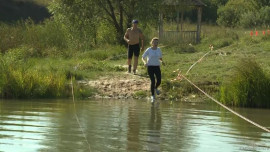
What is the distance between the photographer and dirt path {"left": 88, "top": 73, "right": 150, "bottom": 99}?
1739cm

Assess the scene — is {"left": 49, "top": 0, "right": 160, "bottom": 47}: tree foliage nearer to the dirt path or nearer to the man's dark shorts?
the man's dark shorts

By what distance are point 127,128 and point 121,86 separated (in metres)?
6.77

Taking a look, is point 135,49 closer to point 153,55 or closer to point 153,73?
point 153,73

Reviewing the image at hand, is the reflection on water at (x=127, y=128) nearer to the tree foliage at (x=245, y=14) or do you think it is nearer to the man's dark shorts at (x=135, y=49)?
the man's dark shorts at (x=135, y=49)

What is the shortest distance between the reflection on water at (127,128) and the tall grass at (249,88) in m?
0.53

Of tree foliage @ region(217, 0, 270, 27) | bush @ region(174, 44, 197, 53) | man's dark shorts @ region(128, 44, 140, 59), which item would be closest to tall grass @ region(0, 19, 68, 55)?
bush @ region(174, 44, 197, 53)

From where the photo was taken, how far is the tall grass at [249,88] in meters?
15.4

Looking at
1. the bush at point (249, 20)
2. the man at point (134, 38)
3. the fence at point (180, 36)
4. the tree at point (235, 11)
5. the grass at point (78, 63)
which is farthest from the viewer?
the tree at point (235, 11)

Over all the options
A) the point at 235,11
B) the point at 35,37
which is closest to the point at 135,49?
the point at 35,37

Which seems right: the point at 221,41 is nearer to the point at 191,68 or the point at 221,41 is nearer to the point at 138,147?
the point at 191,68

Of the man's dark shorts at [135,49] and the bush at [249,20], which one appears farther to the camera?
the bush at [249,20]

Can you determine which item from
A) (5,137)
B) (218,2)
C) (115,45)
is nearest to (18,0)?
(218,2)

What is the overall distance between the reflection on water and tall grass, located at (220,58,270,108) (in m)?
0.53

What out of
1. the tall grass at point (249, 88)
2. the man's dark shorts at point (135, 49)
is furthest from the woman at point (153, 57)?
the man's dark shorts at point (135, 49)
